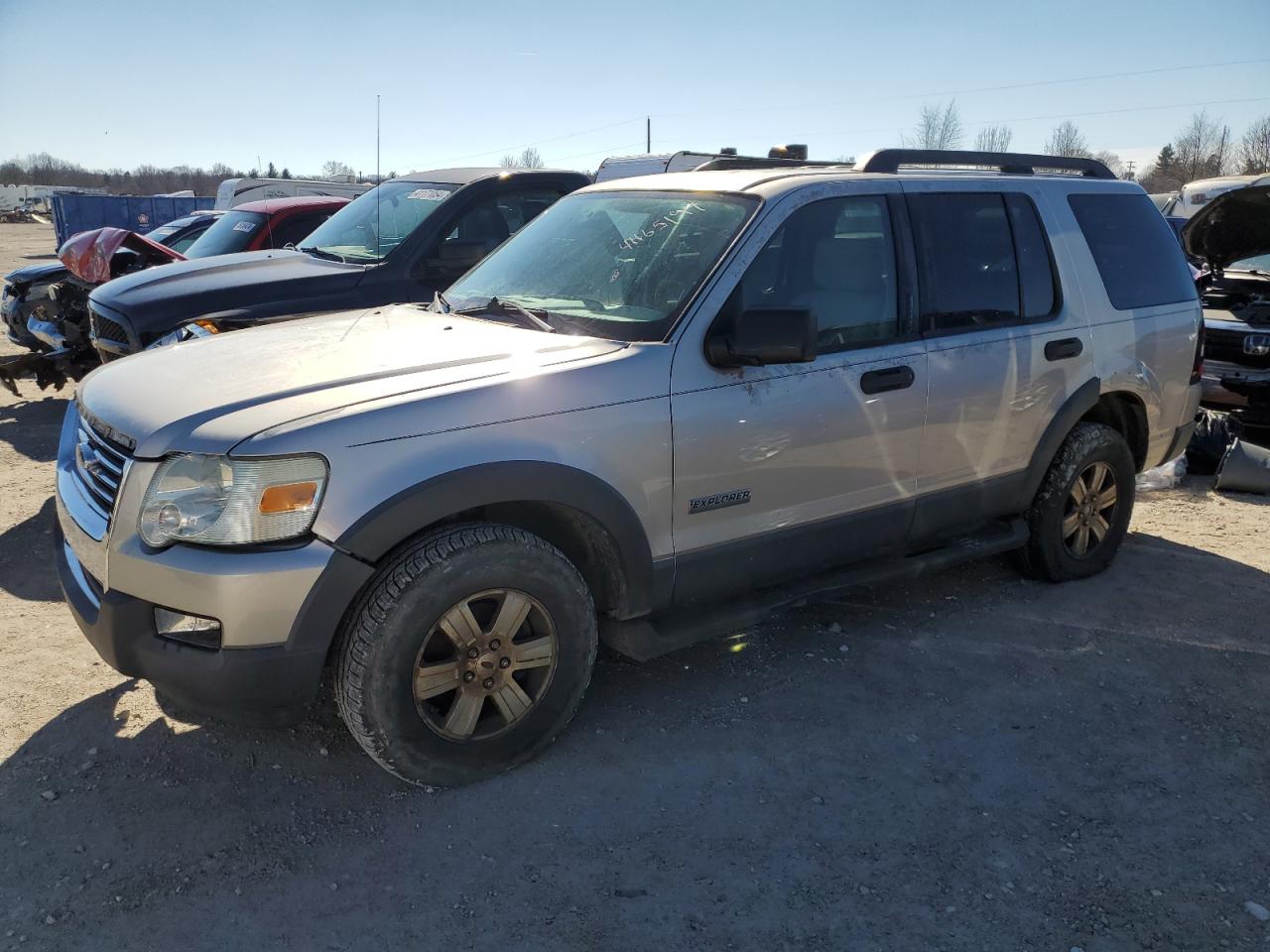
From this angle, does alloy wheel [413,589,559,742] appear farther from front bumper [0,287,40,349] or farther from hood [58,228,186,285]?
front bumper [0,287,40,349]

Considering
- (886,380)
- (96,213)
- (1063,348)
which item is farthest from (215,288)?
(96,213)

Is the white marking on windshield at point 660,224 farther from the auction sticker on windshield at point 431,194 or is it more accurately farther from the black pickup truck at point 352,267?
the auction sticker on windshield at point 431,194

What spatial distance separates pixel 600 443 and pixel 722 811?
1219 millimetres

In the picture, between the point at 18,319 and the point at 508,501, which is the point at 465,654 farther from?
the point at 18,319

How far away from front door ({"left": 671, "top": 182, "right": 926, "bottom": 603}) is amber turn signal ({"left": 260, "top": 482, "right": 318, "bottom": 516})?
120cm

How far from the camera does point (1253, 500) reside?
6.66 meters

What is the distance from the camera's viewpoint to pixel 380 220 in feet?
23.0

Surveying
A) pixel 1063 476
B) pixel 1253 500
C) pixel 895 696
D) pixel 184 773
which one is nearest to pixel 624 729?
pixel 895 696

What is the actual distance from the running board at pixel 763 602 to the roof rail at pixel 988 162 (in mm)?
1671

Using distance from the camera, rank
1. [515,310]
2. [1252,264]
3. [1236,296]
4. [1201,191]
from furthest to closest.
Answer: [1201,191]
[1252,264]
[1236,296]
[515,310]

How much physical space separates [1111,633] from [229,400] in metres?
3.84

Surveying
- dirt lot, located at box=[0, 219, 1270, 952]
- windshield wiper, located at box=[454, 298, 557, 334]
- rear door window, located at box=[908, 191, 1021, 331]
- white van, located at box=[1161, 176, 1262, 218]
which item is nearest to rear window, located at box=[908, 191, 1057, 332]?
rear door window, located at box=[908, 191, 1021, 331]

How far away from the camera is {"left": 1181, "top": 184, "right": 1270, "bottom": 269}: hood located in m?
7.64

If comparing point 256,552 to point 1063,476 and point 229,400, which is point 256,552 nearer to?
point 229,400
